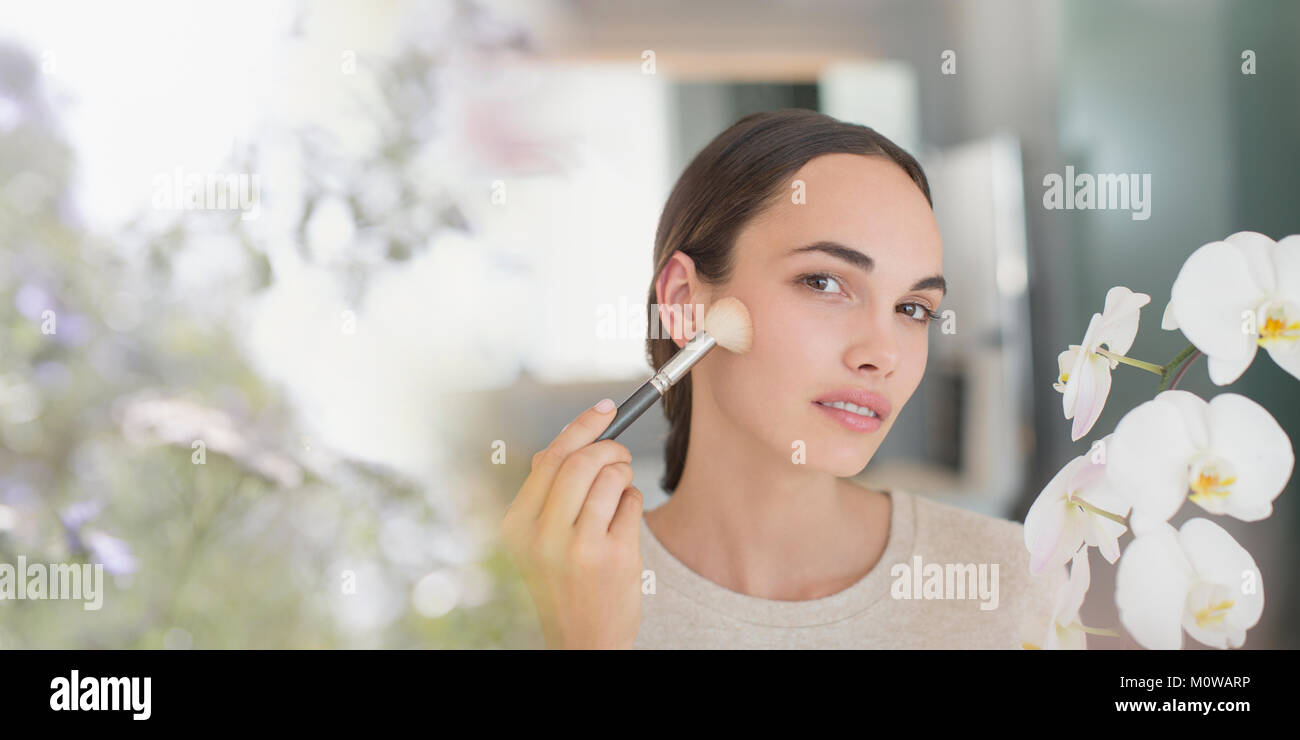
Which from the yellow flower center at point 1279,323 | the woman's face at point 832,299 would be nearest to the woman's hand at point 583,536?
the woman's face at point 832,299

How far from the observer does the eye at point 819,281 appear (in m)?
0.55

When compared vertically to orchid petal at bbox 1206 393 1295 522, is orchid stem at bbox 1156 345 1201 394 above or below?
above

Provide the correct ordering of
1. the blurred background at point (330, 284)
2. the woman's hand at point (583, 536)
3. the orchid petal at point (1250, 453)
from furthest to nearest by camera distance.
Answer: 1. the blurred background at point (330, 284)
2. the woman's hand at point (583, 536)
3. the orchid petal at point (1250, 453)

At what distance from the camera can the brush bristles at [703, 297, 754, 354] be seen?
0.55m

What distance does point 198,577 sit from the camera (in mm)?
629

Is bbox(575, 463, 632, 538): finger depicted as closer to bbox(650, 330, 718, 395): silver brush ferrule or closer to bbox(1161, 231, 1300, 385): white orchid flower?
bbox(650, 330, 718, 395): silver brush ferrule

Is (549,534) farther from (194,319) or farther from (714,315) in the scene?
(194,319)

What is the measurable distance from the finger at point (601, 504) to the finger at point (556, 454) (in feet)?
0.09

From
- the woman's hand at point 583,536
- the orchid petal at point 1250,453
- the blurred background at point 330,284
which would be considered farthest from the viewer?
the blurred background at point 330,284

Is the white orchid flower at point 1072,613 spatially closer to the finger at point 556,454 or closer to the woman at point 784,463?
the woman at point 784,463

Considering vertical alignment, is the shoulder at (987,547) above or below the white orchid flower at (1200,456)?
below

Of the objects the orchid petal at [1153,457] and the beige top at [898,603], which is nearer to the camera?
the orchid petal at [1153,457]

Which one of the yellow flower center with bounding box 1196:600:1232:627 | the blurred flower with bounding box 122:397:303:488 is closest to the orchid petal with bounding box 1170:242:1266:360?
the yellow flower center with bounding box 1196:600:1232:627
